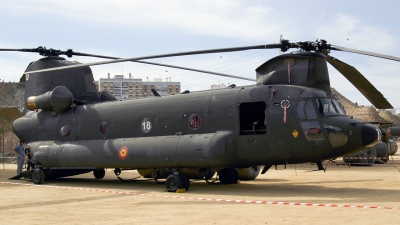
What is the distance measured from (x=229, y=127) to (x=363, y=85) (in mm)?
3962

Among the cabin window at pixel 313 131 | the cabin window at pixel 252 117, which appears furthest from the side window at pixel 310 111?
the cabin window at pixel 252 117

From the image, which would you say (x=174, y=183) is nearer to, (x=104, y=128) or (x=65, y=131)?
(x=104, y=128)

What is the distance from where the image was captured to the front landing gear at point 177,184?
14.0m

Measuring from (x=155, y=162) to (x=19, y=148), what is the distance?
8.67 meters

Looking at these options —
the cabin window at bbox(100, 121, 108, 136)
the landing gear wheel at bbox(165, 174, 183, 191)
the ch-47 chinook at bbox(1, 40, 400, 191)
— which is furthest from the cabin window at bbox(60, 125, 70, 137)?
the landing gear wheel at bbox(165, 174, 183, 191)

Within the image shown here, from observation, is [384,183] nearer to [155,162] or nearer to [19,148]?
[155,162]

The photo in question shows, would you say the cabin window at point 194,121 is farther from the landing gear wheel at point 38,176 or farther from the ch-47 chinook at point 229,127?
the landing gear wheel at point 38,176

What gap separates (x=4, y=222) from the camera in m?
8.99

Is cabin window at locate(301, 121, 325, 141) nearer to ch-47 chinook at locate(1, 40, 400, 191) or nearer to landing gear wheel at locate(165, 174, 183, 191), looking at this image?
ch-47 chinook at locate(1, 40, 400, 191)

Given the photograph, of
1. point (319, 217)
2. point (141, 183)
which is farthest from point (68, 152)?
point (319, 217)

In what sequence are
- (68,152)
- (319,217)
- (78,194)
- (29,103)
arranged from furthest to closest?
(29,103) < (68,152) < (78,194) < (319,217)

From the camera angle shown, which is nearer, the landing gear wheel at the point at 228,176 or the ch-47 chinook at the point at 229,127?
the ch-47 chinook at the point at 229,127

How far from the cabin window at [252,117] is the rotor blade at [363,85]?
2481mm

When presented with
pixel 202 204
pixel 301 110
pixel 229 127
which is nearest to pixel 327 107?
pixel 301 110
